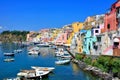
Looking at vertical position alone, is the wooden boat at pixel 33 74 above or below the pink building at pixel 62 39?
below

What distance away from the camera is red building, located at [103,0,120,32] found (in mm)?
55906

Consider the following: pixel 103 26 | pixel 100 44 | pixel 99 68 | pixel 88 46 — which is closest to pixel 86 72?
pixel 99 68

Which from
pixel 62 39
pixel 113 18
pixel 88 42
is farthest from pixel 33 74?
pixel 62 39

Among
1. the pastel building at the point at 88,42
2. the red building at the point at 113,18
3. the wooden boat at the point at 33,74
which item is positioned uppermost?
the red building at the point at 113,18

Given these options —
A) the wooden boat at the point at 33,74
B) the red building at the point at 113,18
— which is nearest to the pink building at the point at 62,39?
the red building at the point at 113,18

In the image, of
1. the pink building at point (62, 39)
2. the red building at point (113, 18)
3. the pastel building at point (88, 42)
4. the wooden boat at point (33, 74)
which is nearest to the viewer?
the wooden boat at point (33, 74)

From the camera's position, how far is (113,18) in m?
57.4

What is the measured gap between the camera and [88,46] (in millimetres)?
73000

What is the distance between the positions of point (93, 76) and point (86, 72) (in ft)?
16.5

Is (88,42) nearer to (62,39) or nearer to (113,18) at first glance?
(113,18)

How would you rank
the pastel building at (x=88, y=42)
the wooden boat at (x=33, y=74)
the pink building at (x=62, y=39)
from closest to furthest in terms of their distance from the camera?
the wooden boat at (x=33, y=74), the pastel building at (x=88, y=42), the pink building at (x=62, y=39)

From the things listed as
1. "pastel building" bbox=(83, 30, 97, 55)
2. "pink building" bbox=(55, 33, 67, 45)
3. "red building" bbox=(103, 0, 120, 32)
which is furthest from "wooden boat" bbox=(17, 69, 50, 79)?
"pink building" bbox=(55, 33, 67, 45)

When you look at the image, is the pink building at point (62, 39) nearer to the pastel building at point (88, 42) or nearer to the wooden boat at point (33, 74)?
the pastel building at point (88, 42)

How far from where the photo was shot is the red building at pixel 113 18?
55.9 m
